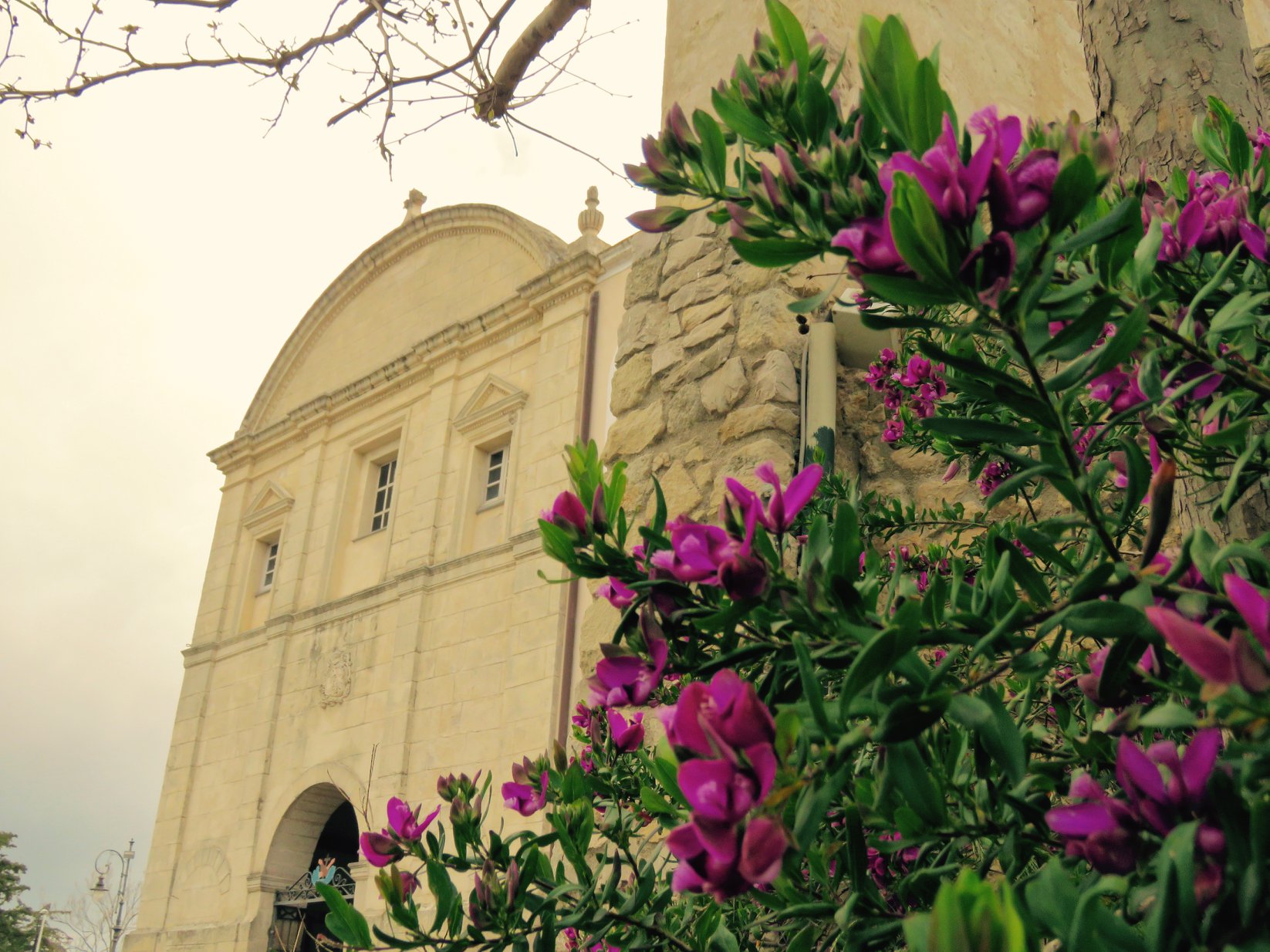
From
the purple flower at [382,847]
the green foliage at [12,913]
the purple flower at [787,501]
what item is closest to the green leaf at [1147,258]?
the purple flower at [787,501]

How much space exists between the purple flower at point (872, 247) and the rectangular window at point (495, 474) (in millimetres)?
9700

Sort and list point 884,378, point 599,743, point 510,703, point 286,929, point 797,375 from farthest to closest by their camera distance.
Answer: point 286,929, point 510,703, point 797,375, point 884,378, point 599,743

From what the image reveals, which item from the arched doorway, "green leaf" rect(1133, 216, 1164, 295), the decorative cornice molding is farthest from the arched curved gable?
"green leaf" rect(1133, 216, 1164, 295)

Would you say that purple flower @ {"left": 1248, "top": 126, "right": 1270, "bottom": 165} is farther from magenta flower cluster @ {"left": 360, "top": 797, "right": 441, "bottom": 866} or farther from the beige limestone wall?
the beige limestone wall

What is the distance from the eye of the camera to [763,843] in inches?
25.7

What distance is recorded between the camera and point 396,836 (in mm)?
1465

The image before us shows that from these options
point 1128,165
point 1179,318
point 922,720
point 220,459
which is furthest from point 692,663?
point 220,459

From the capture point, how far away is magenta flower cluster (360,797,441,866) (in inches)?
56.9

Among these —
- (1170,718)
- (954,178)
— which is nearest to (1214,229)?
(954,178)

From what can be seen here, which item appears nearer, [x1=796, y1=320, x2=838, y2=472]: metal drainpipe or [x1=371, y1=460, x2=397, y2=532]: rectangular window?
[x1=796, y1=320, x2=838, y2=472]: metal drainpipe

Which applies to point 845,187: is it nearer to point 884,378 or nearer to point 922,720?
point 922,720

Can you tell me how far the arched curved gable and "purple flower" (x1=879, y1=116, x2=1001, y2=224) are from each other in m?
9.65

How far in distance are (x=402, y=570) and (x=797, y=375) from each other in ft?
24.6

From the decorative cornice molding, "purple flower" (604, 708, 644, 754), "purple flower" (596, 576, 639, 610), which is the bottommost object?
"purple flower" (604, 708, 644, 754)
